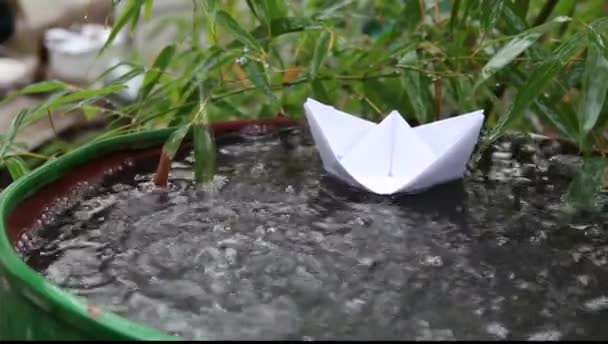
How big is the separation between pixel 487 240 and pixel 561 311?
12 cm

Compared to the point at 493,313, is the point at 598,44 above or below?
above

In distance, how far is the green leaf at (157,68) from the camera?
3.48 ft

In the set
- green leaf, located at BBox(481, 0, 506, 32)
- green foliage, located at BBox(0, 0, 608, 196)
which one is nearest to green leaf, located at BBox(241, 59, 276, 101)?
green foliage, located at BBox(0, 0, 608, 196)

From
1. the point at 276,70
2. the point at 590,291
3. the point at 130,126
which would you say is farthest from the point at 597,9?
the point at 590,291

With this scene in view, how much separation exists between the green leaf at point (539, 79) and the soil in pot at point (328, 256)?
69mm

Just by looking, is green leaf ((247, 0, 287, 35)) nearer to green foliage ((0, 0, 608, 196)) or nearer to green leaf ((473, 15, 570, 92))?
green foliage ((0, 0, 608, 196))

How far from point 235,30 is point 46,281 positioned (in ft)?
1.42

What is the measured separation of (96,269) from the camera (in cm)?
64

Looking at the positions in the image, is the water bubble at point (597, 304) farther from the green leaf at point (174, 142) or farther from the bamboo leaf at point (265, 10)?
the bamboo leaf at point (265, 10)

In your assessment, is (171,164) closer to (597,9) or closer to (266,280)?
(266,280)

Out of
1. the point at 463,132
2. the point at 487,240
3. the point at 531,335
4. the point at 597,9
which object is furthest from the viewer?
the point at 597,9

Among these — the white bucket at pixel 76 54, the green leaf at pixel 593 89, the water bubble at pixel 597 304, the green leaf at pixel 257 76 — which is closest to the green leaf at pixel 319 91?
the green leaf at pixel 257 76

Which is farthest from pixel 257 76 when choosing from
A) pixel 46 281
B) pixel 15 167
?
pixel 46 281

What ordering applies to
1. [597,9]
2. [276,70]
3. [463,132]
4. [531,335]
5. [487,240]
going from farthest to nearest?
[597,9] < [276,70] < [463,132] < [487,240] < [531,335]
